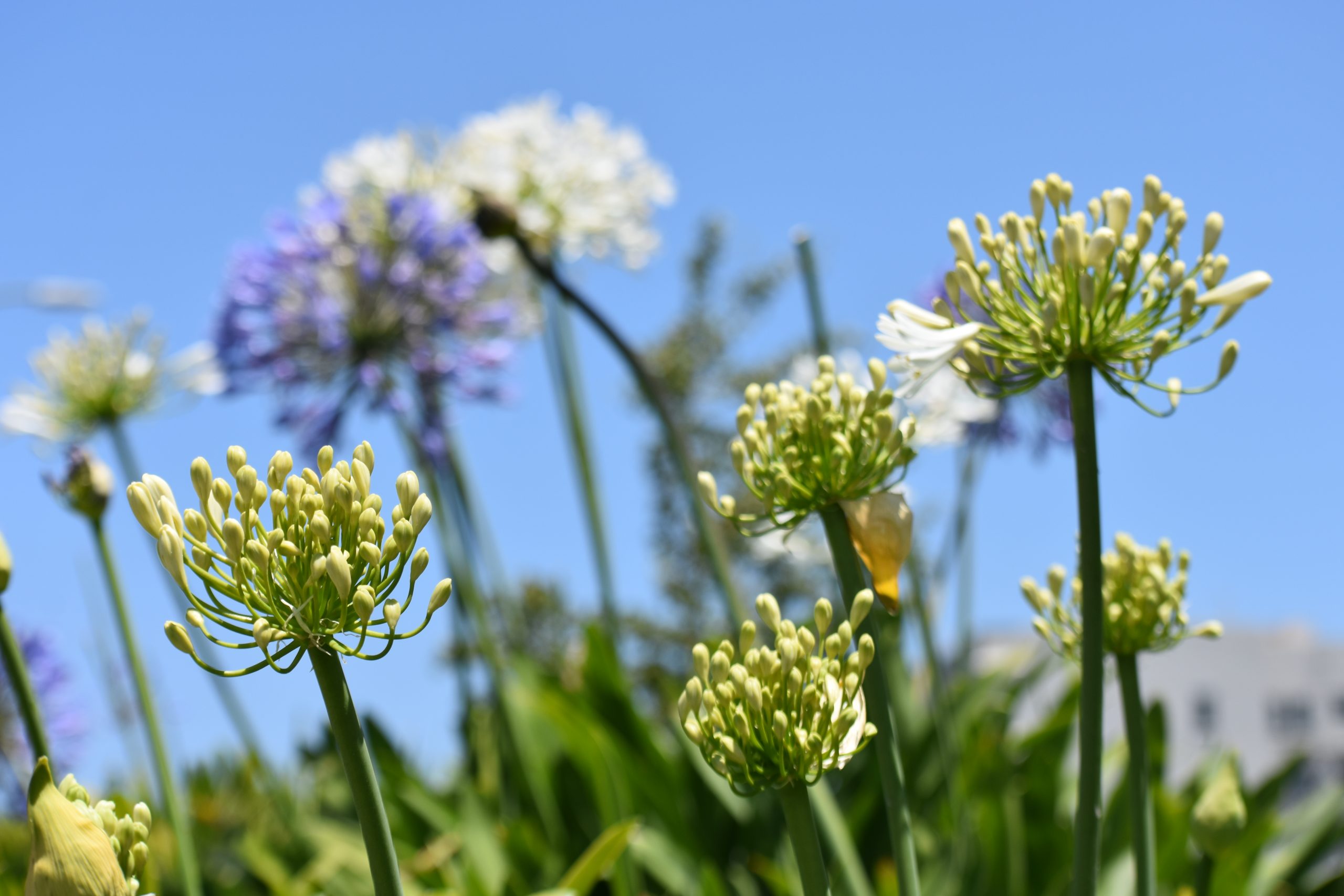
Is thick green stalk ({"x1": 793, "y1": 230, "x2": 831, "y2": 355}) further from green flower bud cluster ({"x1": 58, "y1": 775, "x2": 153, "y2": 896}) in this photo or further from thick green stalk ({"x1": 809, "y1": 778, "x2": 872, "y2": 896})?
green flower bud cluster ({"x1": 58, "y1": 775, "x2": 153, "y2": 896})

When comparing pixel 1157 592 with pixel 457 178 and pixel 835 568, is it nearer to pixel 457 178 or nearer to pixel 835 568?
pixel 835 568

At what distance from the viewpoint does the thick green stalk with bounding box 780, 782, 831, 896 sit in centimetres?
101

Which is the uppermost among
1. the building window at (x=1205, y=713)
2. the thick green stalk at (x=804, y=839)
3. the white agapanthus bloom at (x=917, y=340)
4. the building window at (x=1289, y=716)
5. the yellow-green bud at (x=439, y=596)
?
the white agapanthus bloom at (x=917, y=340)

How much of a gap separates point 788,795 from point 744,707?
Result: 0.28ft

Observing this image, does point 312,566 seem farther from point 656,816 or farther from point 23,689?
point 656,816

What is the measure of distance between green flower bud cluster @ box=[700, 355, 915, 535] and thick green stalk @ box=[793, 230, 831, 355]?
1.10m

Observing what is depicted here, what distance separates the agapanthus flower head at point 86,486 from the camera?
6.02ft

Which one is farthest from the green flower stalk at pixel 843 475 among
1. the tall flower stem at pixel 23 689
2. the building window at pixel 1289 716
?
the building window at pixel 1289 716

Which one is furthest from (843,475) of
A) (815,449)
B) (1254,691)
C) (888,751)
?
(1254,691)

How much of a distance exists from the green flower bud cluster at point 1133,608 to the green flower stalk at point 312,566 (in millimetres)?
815

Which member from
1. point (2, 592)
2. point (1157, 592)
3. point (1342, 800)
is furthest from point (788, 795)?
point (1342, 800)

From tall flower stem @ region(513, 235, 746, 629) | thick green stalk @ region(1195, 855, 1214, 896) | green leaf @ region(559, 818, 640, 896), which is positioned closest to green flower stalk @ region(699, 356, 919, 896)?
thick green stalk @ region(1195, 855, 1214, 896)

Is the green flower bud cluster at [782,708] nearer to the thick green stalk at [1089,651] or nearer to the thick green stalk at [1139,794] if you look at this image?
the thick green stalk at [1089,651]

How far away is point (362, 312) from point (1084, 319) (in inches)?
111
